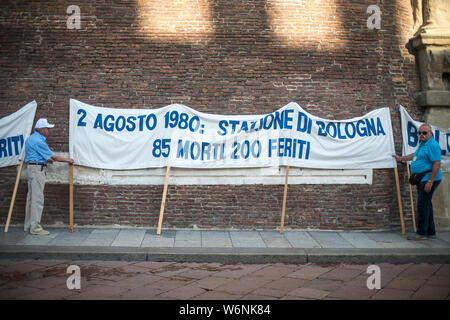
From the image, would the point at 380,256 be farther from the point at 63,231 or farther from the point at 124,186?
the point at 63,231

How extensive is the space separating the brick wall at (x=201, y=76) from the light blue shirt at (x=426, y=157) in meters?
0.92

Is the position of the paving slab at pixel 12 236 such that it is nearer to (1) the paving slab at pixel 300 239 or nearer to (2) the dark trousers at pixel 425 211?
(1) the paving slab at pixel 300 239

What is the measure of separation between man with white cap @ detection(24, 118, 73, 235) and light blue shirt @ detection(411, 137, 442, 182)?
255 inches

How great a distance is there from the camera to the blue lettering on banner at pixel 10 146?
791 cm

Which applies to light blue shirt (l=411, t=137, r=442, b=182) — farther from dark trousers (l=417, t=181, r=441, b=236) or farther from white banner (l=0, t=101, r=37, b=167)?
white banner (l=0, t=101, r=37, b=167)

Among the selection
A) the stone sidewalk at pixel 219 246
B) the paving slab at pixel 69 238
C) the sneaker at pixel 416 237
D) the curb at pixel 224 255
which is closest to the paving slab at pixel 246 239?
the stone sidewalk at pixel 219 246

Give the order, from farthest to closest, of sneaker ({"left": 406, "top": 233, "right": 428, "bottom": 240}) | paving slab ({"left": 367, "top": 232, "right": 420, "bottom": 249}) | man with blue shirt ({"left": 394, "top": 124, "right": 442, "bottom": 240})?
sneaker ({"left": 406, "top": 233, "right": 428, "bottom": 240}) → man with blue shirt ({"left": 394, "top": 124, "right": 442, "bottom": 240}) → paving slab ({"left": 367, "top": 232, "right": 420, "bottom": 249})

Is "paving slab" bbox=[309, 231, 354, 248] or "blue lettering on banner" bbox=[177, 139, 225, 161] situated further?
"blue lettering on banner" bbox=[177, 139, 225, 161]

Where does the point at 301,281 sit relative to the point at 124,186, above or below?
below

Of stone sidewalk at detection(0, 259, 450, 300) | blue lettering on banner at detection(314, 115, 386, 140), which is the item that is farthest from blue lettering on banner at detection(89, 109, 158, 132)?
blue lettering on banner at detection(314, 115, 386, 140)

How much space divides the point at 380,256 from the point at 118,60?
20.1ft

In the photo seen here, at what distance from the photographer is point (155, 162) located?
797 cm

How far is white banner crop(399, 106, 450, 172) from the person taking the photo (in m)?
8.36
